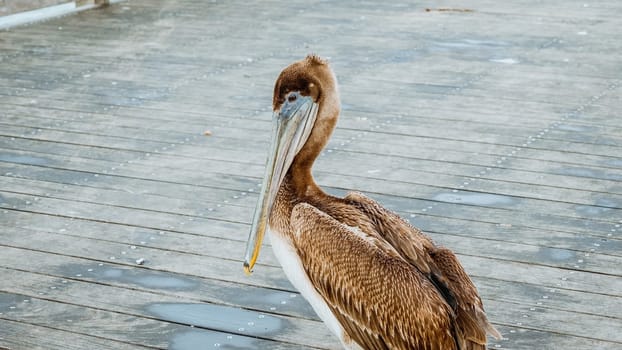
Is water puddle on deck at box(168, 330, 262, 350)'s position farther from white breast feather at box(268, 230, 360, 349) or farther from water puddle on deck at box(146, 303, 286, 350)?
white breast feather at box(268, 230, 360, 349)

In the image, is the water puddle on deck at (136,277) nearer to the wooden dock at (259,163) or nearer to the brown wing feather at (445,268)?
the wooden dock at (259,163)

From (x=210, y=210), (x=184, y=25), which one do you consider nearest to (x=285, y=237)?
(x=210, y=210)

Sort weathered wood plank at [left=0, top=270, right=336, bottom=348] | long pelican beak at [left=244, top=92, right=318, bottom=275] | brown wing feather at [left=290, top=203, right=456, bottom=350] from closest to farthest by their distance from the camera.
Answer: brown wing feather at [left=290, top=203, right=456, bottom=350] < long pelican beak at [left=244, top=92, right=318, bottom=275] < weathered wood plank at [left=0, top=270, right=336, bottom=348]

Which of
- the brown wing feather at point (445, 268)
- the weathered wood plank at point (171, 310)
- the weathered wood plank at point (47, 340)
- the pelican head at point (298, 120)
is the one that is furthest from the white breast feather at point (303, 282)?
the weathered wood plank at point (47, 340)

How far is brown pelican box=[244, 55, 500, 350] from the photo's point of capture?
3359 millimetres

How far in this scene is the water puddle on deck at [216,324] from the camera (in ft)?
13.8

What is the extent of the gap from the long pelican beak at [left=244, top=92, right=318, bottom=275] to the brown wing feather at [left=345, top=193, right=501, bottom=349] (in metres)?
0.26

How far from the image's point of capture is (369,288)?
343 centimetres

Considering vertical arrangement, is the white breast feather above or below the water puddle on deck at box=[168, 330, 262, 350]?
above

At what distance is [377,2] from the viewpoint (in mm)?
11383

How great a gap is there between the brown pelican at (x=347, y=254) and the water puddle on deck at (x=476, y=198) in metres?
1.81

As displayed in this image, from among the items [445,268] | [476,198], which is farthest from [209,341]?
[476,198]

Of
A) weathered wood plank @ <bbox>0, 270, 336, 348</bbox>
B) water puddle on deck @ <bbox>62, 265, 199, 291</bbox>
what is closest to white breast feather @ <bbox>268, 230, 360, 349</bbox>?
weathered wood plank @ <bbox>0, 270, 336, 348</bbox>

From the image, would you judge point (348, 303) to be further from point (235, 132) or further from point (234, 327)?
point (235, 132)
